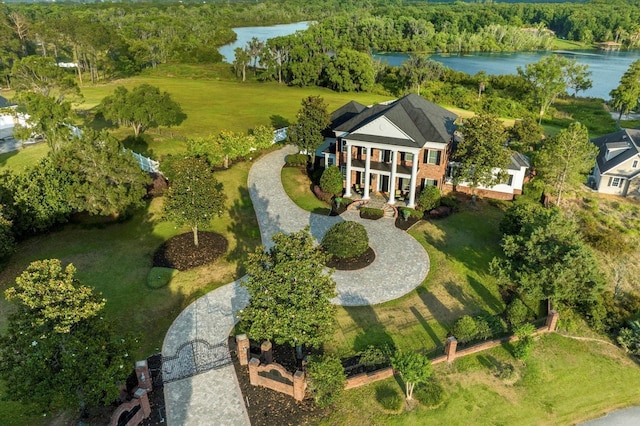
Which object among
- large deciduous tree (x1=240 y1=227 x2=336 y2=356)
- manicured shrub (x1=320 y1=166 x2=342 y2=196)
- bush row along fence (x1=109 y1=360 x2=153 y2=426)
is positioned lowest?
bush row along fence (x1=109 y1=360 x2=153 y2=426)

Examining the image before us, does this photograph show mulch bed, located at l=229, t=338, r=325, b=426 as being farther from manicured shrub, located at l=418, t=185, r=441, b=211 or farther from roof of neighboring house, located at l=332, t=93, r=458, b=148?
roof of neighboring house, located at l=332, t=93, r=458, b=148

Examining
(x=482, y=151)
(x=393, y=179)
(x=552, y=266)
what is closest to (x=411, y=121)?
(x=393, y=179)

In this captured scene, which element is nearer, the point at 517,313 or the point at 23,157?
the point at 517,313

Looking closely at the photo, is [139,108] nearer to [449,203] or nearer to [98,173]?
A: [98,173]

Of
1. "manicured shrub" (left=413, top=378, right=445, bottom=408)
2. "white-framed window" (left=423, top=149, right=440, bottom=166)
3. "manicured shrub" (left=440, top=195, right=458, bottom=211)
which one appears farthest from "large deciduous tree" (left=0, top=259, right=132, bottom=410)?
"white-framed window" (left=423, top=149, right=440, bottom=166)

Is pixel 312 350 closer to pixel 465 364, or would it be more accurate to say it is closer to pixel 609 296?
pixel 465 364

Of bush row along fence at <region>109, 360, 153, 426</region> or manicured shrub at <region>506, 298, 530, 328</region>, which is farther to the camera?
manicured shrub at <region>506, 298, 530, 328</region>

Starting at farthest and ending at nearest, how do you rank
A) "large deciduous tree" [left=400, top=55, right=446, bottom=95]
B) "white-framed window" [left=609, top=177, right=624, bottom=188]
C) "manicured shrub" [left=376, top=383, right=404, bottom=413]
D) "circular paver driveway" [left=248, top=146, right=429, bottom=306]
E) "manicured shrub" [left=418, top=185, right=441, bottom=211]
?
"large deciduous tree" [left=400, top=55, right=446, bottom=95] → "white-framed window" [left=609, top=177, right=624, bottom=188] → "manicured shrub" [left=418, top=185, right=441, bottom=211] → "circular paver driveway" [left=248, top=146, right=429, bottom=306] → "manicured shrub" [left=376, top=383, right=404, bottom=413]
